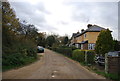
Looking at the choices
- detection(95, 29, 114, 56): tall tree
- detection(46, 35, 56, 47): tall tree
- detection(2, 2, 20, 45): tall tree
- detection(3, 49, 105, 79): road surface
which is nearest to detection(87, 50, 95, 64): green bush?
detection(3, 49, 105, 79): road surface

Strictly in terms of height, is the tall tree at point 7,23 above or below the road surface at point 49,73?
above

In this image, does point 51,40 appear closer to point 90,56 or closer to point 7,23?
point 7,23

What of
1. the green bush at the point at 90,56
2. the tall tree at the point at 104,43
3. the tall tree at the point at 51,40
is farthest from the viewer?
the tall tree at the point at 51,40

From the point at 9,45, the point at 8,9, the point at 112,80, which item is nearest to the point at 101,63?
the point at 112,80

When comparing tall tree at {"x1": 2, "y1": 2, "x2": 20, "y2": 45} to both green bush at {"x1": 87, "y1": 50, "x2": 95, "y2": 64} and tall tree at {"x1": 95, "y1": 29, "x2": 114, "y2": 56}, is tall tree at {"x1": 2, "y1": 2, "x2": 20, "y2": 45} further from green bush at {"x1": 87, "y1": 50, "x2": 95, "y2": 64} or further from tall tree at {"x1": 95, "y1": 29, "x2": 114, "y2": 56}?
tall tree at {"x1": 95, "y1": 29, "x2": 114, "y2": 56}

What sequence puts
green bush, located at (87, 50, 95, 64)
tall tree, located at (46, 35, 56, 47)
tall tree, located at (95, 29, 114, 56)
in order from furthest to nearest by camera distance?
tall tree, located at (46, 35, 56, 47), tall tree, located at (95, 29, 114, 56), green bush, located at (87, 50, 95, 64)

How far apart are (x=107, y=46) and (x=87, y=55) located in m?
7.11

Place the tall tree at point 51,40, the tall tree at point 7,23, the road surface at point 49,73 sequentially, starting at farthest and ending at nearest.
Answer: the tall tree at point 51,40 < the tall tree at point 7,23 < the road surface at point 49,73

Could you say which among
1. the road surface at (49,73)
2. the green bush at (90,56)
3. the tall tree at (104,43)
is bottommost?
the road surface at (49,73)

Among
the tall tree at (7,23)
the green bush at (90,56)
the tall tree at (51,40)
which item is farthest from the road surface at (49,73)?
the tall tree at (51,40)

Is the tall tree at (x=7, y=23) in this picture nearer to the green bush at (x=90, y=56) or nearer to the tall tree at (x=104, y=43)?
the green bush at (x=90, y=56)

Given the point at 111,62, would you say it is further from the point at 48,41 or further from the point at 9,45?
the point at 48,41

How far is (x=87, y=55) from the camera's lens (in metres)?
17.5

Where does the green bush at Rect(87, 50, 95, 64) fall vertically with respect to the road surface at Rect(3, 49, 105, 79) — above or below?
above
